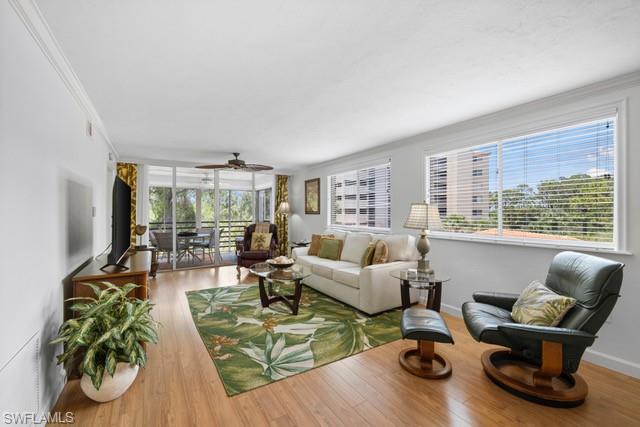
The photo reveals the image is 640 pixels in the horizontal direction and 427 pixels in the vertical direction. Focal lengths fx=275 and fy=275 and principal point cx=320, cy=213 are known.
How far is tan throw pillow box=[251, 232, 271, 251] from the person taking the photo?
5.56 m

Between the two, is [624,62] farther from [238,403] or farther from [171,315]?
[171,315]

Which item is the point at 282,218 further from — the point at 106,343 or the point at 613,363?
the point at 613,363

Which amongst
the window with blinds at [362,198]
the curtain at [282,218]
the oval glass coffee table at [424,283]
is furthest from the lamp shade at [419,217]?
the curtain at [282,218]

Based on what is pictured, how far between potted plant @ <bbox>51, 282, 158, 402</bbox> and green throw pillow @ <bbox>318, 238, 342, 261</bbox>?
2.89 metres

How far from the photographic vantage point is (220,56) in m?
1.97

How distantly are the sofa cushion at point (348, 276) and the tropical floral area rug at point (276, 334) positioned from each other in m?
0.34

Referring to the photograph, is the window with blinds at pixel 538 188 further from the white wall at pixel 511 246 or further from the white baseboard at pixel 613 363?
the white baseboard at pixel 613 363

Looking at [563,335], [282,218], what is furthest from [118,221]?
[282,218]

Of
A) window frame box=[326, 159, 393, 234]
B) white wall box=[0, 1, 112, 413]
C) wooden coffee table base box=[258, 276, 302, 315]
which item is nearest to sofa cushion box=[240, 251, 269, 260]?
window frame box=[326, 159, 393, 234]

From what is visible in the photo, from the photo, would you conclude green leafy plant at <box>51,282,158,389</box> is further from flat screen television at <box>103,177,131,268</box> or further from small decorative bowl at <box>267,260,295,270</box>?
small decorative bowl at <box>267,260,295,270</box>

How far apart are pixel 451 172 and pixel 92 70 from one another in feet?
12.6

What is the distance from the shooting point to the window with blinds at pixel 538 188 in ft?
7.95

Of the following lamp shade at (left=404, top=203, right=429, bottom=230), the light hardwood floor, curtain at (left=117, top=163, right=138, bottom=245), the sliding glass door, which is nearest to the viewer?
the light hardwood floor

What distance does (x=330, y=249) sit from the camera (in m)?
4.55
